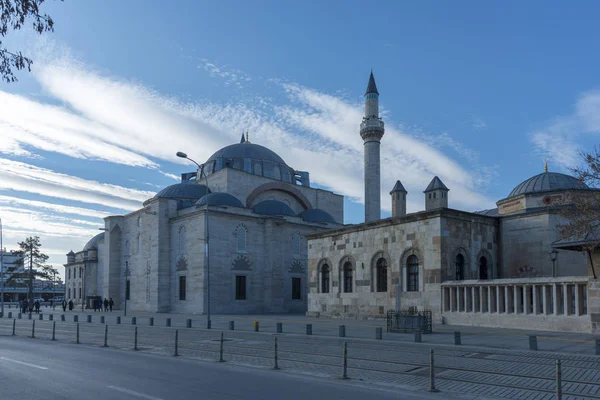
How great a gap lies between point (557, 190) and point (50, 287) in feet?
402

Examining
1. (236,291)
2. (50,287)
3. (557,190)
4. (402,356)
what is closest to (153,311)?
(236,291)

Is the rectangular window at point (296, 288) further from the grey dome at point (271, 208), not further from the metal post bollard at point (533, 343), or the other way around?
the metal post bollard at point (533, 343)

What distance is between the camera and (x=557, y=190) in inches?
1240

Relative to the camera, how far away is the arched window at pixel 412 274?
29.1 metres

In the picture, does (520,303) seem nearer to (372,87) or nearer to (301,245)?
(301,245)

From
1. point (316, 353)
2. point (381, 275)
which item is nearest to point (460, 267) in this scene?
point (381, 275)

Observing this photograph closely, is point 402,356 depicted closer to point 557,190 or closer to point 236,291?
point 557,190

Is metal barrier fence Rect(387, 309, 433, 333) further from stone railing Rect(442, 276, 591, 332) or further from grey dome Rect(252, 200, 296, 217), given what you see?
grey dome Rect(252, 200, 296, 217)

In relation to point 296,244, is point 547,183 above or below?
above

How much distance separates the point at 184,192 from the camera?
54.1 meters

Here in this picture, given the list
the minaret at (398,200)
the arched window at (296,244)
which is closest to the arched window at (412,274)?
the arched window at (296,244)

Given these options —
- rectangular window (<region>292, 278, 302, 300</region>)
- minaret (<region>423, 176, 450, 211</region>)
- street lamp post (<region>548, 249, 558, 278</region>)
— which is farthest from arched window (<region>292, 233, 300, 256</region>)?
street lamp post (<region>548, 249, 558, 278</region>)

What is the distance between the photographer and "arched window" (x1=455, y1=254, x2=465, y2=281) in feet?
93.6

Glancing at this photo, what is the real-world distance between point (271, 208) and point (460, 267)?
25.8m
